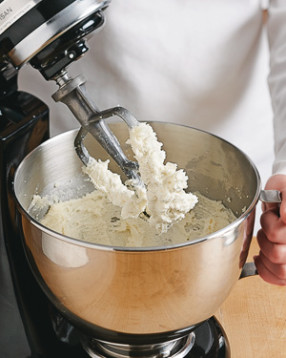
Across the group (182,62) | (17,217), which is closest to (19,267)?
(17,217)

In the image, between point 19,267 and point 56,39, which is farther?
point 19,267

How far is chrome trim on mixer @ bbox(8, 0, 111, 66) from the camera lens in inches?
25.1

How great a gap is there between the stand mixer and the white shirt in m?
0.33

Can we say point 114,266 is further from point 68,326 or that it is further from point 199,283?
point 68,326

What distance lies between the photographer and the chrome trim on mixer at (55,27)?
64 centimetres

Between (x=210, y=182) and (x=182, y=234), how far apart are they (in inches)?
4.0

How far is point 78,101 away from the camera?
0.73m

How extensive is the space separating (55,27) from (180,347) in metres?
0.46

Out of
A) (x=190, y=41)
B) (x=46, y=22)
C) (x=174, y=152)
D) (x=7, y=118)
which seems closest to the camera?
(x=46, y=22)

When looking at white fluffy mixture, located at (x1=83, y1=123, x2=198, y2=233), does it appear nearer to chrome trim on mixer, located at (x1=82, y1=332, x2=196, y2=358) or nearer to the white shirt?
chrome trim on mixer, located at (x1=82, y1=332, x2=196, y2=358)

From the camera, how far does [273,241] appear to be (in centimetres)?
78

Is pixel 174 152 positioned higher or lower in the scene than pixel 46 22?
lower

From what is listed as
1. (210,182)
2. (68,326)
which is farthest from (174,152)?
(68,326)

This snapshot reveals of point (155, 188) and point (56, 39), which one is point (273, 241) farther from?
point (56, 39)
